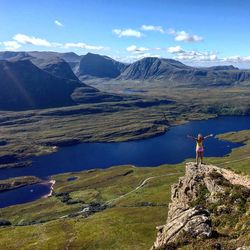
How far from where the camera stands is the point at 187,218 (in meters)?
46.4

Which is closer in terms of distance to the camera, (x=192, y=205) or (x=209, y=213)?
(x=209, y=213)

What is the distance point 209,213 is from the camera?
49000 mm

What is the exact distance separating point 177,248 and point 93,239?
201 feet

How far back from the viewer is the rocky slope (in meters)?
42.8

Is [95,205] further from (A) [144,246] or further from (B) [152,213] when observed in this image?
(A) [144,246]

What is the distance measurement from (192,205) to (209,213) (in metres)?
8.00

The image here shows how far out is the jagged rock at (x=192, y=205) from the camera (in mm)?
44425

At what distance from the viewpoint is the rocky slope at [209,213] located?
42.8 meters

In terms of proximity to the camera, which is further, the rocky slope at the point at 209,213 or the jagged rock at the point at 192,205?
the jagged rock at the point at 192,205

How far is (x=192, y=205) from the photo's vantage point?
5694 centimetres

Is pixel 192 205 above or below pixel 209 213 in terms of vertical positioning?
below

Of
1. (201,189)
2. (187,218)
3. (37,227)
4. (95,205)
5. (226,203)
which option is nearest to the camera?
(187,218)

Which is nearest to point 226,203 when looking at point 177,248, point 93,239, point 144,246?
point 177,248

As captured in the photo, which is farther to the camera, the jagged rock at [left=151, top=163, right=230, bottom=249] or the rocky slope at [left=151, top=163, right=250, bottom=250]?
the jagged rock at [left=151, top=163, right=230, bottom=249]
